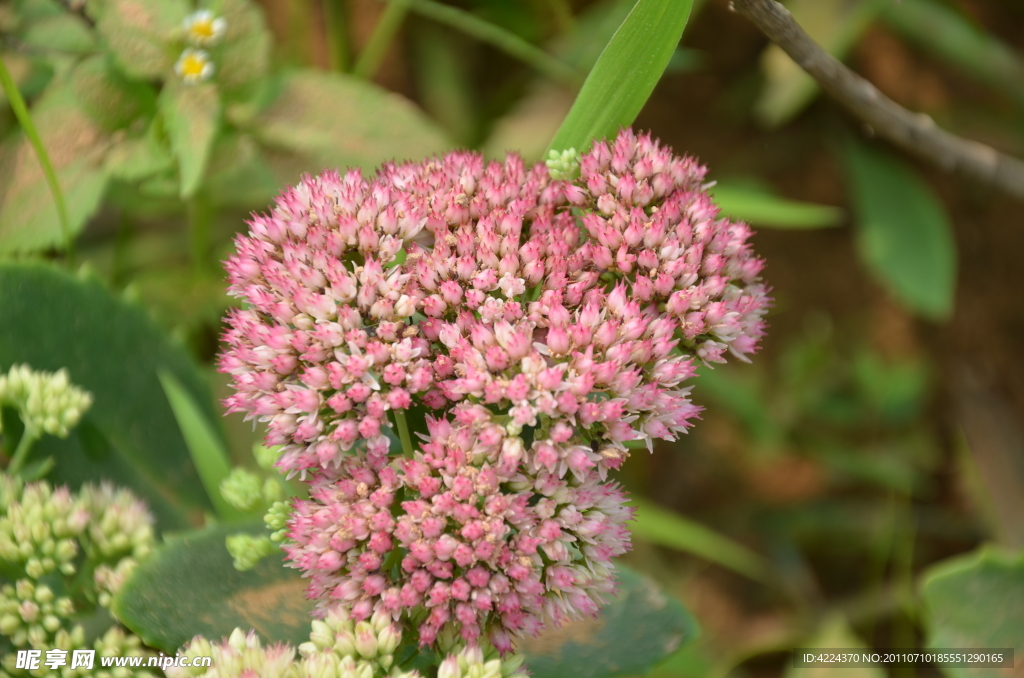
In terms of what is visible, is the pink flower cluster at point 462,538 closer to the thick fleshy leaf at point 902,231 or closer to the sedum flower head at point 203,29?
the sedum flower head at point 203,29

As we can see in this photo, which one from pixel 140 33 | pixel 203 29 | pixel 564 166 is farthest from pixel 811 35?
pixel 140 33

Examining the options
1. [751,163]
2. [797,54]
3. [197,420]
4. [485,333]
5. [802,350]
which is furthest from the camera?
[751,163]

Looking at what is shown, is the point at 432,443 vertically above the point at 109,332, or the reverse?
the point at 432,443

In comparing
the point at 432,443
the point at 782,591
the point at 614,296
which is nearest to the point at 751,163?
the point at 782,591

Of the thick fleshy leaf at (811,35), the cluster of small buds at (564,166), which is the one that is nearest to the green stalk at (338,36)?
the thick fleshy leaf at (811,35)

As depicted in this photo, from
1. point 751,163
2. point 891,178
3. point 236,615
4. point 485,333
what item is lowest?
point 236,615

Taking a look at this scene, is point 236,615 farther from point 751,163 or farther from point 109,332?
point 751,163
